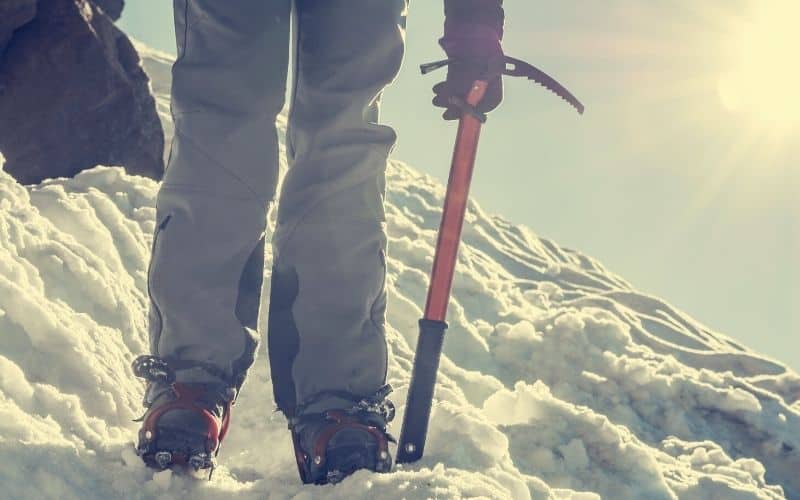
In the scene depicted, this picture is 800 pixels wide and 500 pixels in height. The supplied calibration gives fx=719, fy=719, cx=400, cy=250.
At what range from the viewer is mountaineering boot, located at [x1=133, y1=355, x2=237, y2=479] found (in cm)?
155

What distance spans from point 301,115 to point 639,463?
172 cm

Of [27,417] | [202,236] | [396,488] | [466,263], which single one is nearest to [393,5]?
[202,236]

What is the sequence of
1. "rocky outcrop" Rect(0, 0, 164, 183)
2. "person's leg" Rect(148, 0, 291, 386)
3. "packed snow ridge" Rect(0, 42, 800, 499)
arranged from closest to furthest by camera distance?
"packed snow ridge" Rect(0, 42, 800, 499) < "person's leg" Rect(148, 0, 291, 386) < "rocky outcrop" Rect(0, 0, 164, 183)

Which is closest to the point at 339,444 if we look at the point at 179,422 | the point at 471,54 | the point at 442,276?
the point at 179,422

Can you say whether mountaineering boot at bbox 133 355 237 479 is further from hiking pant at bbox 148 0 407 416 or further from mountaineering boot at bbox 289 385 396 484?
mountaineering boot at bbox 289 385 396 484

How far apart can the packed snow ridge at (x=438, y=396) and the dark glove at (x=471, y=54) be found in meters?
0.84

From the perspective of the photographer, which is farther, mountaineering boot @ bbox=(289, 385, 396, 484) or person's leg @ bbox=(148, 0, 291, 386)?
person's leg @ bbox=(148, 0, 291, 386)

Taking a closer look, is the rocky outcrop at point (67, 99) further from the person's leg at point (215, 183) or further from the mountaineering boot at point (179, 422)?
the mountaineering boot at point (179, 422)

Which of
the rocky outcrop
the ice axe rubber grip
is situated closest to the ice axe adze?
the ice axe rubber grip

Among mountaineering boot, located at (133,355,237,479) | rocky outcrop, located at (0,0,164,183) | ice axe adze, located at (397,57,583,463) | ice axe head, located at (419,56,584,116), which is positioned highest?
rocky outcrop, located at (0,0,164,183)

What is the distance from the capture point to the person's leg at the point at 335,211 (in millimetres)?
1777

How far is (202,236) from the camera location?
1.76m

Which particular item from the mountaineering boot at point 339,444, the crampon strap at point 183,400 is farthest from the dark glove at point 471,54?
the crampon strap at point 183,400

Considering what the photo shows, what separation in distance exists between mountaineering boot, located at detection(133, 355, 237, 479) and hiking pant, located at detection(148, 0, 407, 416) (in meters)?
0.05
